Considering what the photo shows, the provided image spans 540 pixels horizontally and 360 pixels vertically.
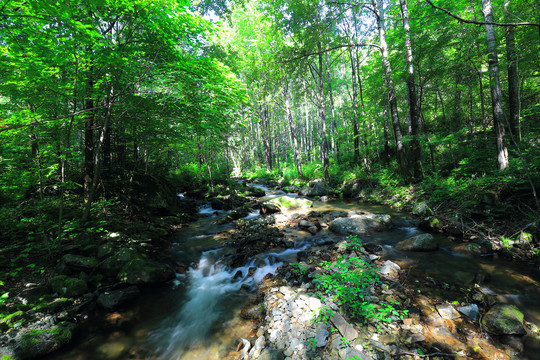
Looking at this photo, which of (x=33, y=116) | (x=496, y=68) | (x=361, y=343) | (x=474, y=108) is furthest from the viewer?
(x=474, y=108)

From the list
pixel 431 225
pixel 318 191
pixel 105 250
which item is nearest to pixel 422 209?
pixel 431 225

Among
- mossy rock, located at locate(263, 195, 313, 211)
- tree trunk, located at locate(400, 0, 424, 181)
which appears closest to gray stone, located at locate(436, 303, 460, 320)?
mossy rock, located at locate(263, 195, 313, 211)

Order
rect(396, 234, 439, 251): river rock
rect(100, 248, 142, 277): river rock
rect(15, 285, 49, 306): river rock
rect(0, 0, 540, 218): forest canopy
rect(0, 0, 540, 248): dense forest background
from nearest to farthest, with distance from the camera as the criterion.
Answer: rect(15, 285, 49, 306): river rock < rect(0, 0, 540, 218): forest canopy < rect(0, 0, 540, 248): dense forest background < rect(100, 248, 142, 277): river rock < rect(396, 234, 439, 251): river rock

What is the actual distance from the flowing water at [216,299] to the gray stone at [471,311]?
369 mm

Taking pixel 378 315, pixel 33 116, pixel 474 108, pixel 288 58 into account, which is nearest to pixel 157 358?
pixel 378 315

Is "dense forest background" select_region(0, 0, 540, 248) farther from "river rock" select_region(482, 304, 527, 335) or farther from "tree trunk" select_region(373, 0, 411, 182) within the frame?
"river rock" select_region(482, 304, 527, 335)

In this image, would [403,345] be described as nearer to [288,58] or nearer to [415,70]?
[288,58]

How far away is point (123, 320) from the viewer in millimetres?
3912

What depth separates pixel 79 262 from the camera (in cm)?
477

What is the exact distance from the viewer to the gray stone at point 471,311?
3.09 metres

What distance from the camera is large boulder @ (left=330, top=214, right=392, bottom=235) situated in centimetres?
704

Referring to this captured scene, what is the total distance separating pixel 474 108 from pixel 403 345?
17.0 meters

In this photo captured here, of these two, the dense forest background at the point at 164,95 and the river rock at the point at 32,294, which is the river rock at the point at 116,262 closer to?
the river rock at the point at 32,294

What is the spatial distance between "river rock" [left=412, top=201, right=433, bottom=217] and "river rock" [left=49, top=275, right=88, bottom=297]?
1051 cm
